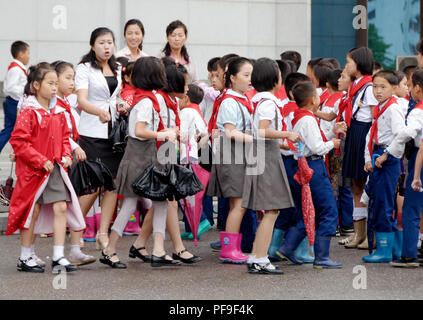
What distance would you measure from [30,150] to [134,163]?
852 mm

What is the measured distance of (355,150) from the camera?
8398 millimetres

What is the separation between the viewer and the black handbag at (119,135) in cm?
798

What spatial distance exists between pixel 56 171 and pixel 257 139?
1.67 meters

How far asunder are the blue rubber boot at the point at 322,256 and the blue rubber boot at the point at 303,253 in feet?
0.95

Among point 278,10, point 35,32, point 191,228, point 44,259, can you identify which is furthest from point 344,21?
point 44,259

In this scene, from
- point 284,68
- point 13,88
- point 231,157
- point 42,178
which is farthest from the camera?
point 13,88

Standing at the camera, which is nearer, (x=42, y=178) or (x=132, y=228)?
(x=42, y=178)

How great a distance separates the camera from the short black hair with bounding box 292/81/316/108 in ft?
23.4

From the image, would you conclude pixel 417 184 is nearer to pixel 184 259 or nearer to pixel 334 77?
pixel 184 259

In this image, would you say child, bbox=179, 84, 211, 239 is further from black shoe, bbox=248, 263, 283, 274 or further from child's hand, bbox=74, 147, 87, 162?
black shoe, bbox=248, 263, 283, 274

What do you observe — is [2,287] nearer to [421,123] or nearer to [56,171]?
[56,171]

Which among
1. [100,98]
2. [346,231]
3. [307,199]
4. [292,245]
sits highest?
[100,98]

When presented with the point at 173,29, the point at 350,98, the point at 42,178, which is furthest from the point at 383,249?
the point at 173,29

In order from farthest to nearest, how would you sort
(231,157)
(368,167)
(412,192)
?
(368,167) → (231,157) → (412,192)
